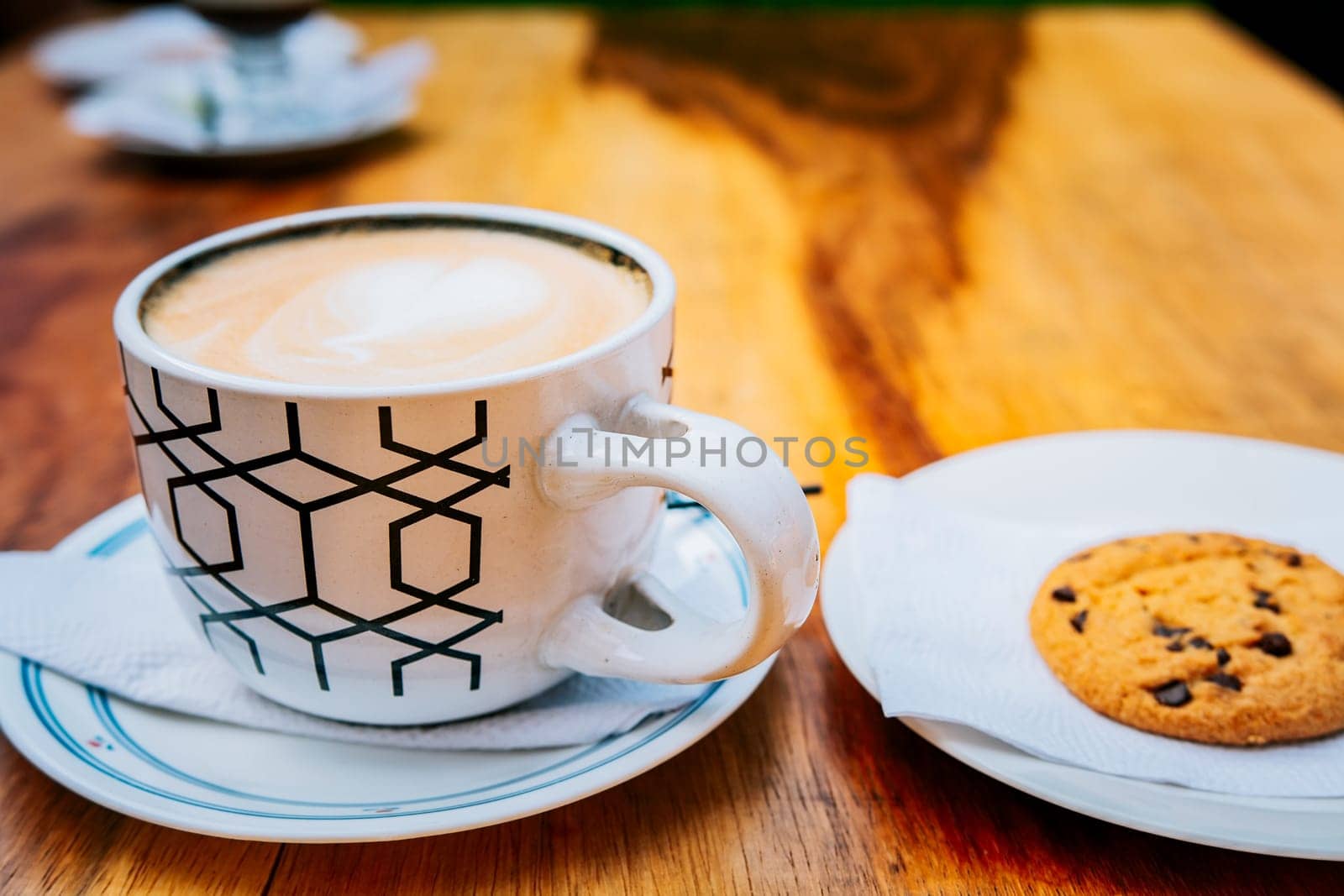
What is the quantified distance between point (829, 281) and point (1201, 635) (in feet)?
1.93

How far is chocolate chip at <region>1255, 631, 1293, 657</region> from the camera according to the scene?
46cm

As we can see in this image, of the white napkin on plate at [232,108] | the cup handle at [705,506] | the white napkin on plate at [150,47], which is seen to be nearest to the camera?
the cup handle at [705,506]

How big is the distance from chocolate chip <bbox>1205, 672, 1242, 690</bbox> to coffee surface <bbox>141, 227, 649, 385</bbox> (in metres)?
0.28

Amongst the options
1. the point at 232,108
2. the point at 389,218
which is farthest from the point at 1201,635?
the point at 232,108

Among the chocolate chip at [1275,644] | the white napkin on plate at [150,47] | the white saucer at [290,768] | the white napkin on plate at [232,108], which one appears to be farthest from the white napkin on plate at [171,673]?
the white napkin on plate at [150,47]

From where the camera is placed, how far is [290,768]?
0.45 m

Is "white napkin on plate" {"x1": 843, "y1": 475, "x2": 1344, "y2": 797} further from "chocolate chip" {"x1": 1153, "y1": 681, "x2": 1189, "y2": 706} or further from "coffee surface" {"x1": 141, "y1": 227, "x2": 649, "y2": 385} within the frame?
"coffee surface" {"x1": 141, "y1": 227, "x2": 649, "y2": 385}

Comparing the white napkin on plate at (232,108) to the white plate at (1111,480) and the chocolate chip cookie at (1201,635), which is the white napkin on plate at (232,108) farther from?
the chocolate chip cookie at (1201,635)

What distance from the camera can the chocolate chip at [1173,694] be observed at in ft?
1.46

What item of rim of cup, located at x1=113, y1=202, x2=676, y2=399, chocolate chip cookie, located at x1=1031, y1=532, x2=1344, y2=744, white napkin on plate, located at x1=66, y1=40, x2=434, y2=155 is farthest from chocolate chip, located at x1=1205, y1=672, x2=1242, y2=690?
white napkin on plate, located at x1=66, y1=40, x2=434, y2=155

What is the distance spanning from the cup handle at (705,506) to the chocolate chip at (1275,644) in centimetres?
20

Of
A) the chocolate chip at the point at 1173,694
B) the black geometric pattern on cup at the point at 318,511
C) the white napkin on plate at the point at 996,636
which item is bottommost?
the white napkin on plate at the point at 996,636

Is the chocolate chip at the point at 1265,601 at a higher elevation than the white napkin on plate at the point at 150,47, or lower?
higher

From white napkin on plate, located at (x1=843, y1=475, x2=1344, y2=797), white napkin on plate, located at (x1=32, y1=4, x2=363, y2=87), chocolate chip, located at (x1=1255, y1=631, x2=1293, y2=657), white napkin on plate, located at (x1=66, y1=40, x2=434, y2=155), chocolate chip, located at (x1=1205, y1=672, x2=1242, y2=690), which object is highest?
chocolate chip, located at (x1=1255, y1=631, x2=1293, y2=657)
